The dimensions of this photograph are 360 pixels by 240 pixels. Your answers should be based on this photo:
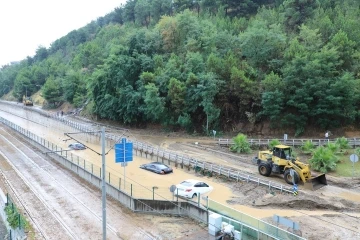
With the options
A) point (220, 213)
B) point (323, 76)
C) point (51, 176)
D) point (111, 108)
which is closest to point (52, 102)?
point (111, 108)

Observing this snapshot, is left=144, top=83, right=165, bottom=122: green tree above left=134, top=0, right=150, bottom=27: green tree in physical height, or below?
below

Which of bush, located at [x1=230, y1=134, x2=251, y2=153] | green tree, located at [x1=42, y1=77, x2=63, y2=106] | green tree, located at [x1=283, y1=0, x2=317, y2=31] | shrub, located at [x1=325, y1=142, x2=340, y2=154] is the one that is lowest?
bush, located at [x1=230, y1=134, x2=251, y2=153]

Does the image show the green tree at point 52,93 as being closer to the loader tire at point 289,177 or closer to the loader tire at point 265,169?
the loader tire at point 265,169

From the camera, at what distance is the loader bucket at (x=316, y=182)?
27.3 metres

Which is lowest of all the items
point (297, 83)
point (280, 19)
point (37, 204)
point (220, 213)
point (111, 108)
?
point (37, 204)

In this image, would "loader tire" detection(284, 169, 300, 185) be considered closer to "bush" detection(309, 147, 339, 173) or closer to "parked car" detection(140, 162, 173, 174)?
"bush" detection(309, 147, 339, 173)

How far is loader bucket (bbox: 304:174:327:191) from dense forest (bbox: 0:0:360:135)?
17591 mm

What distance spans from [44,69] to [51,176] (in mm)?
109573

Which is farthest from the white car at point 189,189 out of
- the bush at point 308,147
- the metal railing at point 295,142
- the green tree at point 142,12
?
the green tree at point 142,12

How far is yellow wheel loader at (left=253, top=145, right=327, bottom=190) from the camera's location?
1089 inches

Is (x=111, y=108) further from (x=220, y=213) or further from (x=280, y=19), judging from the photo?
(x=220, y=213)

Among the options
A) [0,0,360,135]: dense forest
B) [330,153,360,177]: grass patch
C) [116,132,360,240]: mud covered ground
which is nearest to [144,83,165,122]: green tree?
[0,0,360,135]: dense forest

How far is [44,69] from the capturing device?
133500 mm

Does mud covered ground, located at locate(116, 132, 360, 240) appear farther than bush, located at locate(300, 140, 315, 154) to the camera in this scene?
No
